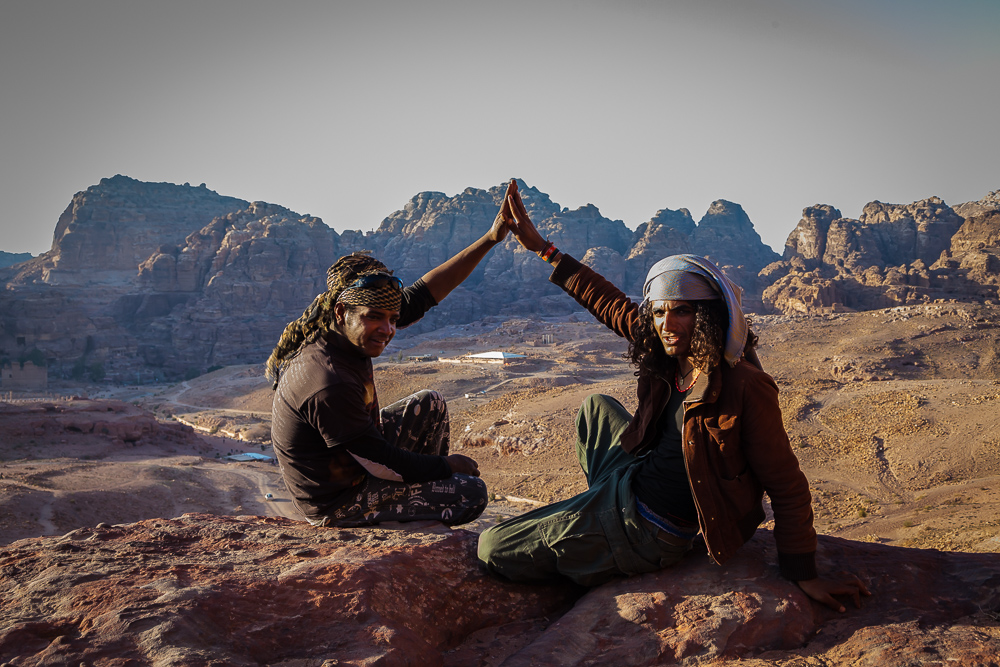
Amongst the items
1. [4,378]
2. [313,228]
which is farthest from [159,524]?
[313,228]

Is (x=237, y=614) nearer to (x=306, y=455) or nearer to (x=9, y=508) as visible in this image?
(x=306, y=455)

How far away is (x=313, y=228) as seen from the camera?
250 feet

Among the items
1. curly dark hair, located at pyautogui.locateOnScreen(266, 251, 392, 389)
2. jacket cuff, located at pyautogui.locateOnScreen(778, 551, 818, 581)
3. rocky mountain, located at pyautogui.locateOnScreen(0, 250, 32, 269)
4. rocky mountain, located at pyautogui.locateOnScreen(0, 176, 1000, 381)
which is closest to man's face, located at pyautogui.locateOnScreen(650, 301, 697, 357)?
jacket cuff, located at pyautogui.locateOnScreen(778, 551, 818, 581)

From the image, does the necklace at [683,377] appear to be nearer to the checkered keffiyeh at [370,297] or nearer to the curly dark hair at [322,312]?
the checkered keffiyeh at [370,297]

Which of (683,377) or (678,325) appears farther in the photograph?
(683,377)

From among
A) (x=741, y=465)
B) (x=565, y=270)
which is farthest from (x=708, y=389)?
(x=565, y=270)

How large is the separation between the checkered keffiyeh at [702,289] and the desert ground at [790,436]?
310 cm

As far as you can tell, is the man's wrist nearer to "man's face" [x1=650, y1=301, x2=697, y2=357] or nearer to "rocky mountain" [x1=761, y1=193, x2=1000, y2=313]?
"man's face" [x1=650, y1=301, x2=697, y2=357]

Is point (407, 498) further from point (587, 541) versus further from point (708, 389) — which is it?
point (708, 389)

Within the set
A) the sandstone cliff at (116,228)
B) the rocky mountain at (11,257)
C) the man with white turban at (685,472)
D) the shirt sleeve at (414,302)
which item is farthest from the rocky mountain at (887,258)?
the rocky mountain at (11,257)

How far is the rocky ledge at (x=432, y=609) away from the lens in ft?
6.70

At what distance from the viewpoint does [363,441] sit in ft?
9.77

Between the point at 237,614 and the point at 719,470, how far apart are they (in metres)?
1.88

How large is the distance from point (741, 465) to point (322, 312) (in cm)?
212
